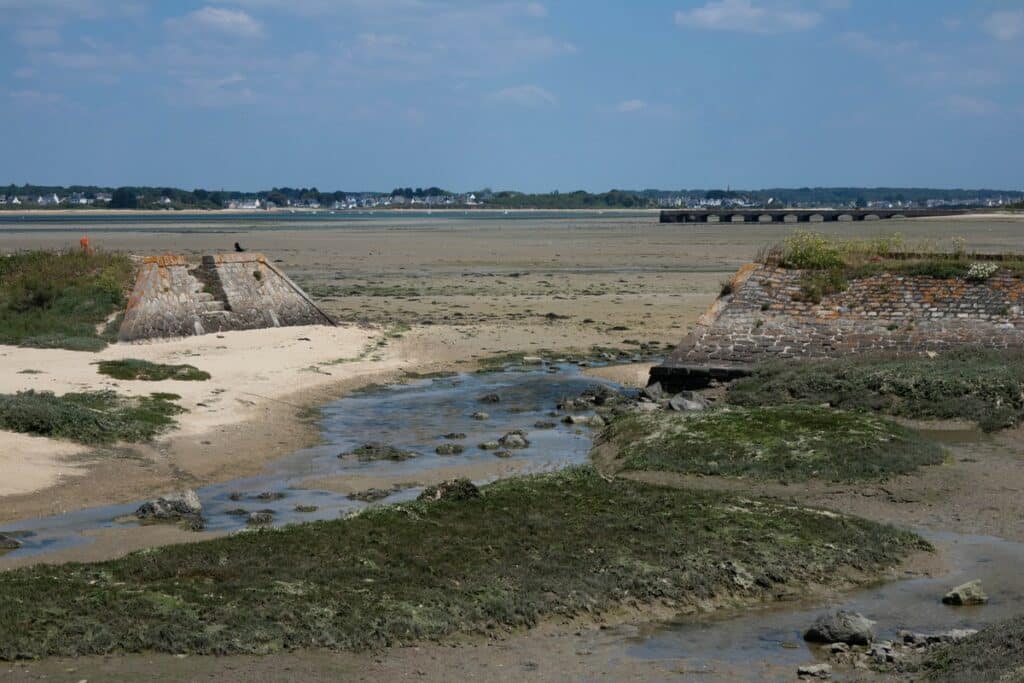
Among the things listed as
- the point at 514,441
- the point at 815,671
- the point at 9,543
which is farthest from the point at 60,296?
the point at 815,671

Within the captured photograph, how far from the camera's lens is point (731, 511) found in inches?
529

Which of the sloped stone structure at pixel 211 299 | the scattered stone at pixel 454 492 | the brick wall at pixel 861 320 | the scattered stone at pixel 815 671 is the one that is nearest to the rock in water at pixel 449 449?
the scattered stone at pixel 454 492

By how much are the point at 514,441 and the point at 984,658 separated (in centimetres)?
995

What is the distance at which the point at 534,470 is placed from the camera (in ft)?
54.1

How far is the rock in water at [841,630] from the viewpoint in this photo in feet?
33.4

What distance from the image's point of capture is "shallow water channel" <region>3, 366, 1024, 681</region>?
33.4 feet

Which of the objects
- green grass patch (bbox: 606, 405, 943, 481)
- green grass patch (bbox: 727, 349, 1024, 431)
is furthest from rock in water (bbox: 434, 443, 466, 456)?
green grass patch (bbox: 727, 349, 1024, 431)

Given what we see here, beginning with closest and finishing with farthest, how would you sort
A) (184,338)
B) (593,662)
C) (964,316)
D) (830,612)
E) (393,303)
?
(593,662), (830,612), (964,316), (184,338), (393,303)

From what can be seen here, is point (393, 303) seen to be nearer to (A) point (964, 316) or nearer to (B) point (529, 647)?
(A) point (964, 316)

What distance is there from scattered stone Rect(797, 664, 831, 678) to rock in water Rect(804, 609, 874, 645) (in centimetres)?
58

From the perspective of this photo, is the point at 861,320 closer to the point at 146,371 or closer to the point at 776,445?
the point at 776,445

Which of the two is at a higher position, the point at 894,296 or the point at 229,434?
the point at 894,296

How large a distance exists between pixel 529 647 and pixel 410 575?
1510mm

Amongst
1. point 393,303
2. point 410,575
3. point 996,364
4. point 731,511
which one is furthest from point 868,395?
point 393,303
